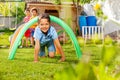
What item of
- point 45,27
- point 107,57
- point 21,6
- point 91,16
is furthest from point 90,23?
point 107,57

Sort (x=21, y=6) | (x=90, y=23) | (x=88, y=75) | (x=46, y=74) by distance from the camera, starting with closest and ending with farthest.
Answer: (x=88, y=75) → (x=46, y=74) → (x=90, y=23) → (x=21, y=6)

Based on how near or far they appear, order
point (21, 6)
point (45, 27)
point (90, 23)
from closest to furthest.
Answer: point (45, 27) → point (90, 23) → point (21, 6)

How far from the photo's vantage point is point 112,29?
1292cm

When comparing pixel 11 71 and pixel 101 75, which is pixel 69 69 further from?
pixel 11 71

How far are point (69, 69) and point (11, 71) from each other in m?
4.37

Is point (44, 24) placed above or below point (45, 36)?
above

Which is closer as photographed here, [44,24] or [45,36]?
[44,24]

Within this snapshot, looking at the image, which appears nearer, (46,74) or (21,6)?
(46,74)

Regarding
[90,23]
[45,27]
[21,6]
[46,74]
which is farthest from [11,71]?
[21,6]

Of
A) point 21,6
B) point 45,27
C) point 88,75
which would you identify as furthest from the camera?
point 21,6

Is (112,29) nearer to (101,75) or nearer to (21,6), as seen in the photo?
(21,6)

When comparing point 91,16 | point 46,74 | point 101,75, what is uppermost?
point 91,16

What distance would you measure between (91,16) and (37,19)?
6.76 m

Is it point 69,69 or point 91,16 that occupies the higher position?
point 91,16
